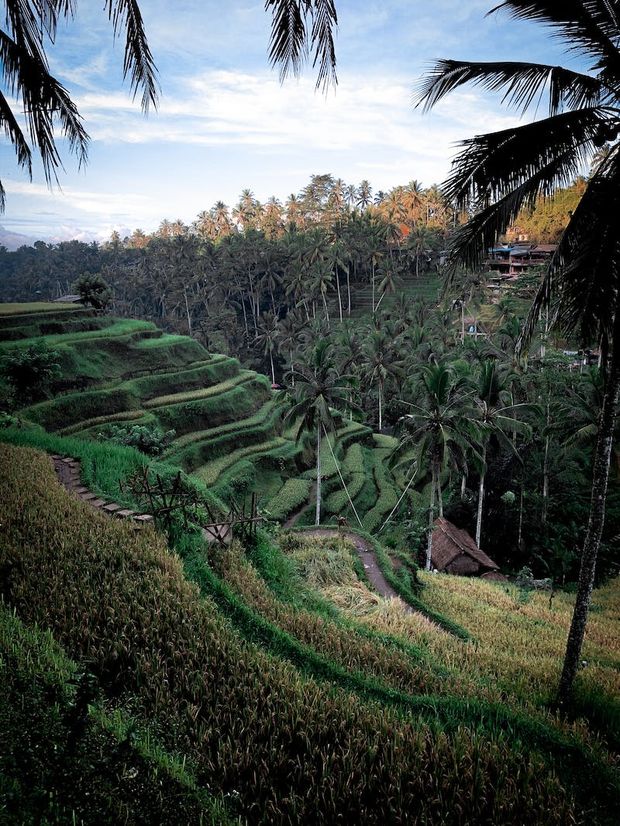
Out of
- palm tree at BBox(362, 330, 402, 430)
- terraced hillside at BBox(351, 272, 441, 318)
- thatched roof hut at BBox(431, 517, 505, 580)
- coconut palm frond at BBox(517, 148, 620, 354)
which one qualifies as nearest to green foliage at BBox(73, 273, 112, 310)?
palm tree at BBox(362, 330, 402, 430)

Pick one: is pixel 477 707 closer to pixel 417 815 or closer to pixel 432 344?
pixel 417 815

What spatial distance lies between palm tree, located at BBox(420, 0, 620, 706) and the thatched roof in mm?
19134

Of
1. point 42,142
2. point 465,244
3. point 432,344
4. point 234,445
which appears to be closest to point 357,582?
point 465,244

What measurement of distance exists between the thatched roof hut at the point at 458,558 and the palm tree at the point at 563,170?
19172mm

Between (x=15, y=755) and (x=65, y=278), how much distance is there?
9389cm

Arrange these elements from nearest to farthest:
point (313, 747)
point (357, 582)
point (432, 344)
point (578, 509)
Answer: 1. point (313, 747)
2. point (357, 582)
3. point (578, 509)
4. point (432, 344)

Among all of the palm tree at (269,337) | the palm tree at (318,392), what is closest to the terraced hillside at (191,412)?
the palm tree at (318,392)

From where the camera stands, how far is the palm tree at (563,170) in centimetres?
434

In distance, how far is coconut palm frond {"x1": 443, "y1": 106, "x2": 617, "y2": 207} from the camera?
14.4ft

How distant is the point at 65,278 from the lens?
84.2 meters

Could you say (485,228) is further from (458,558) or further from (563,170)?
(458,558)

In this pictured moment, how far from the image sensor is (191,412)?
2969 cm

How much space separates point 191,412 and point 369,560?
17141 millimetres

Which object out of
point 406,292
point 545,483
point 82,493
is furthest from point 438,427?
point 406,292
